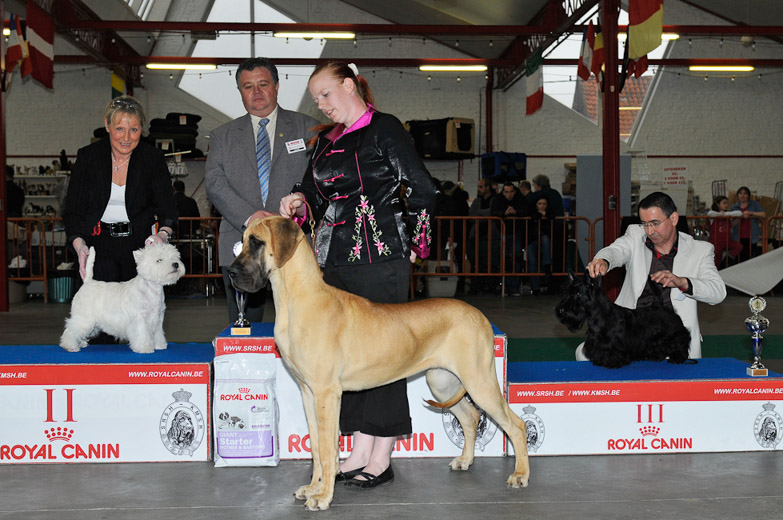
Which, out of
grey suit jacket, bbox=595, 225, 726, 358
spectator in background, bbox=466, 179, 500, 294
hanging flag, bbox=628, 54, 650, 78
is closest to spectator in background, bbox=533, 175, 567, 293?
spectator in background, bbox=466, 179, 500, 294

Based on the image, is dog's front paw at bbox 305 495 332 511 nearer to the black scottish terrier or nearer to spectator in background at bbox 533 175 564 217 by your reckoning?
the black scottish terrier

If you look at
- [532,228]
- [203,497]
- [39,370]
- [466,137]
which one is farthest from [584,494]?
[466,137]

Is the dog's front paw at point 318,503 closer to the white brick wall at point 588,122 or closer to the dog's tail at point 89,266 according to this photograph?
the dog's tail at point 89,266

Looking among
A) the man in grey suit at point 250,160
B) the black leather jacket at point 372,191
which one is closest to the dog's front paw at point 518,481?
the black leather jacket at point 372,191

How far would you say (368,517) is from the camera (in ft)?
9.62

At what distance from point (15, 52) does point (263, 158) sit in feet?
28.3

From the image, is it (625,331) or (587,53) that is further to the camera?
(587,53)

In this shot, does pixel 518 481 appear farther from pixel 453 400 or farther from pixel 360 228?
pixel 360 228

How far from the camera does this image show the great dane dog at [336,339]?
109 inches

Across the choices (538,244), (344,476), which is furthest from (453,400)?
(538,244)

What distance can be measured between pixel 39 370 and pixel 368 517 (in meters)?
1.87

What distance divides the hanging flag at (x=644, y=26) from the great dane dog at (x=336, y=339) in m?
6.65

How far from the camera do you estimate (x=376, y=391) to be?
10.9 ft

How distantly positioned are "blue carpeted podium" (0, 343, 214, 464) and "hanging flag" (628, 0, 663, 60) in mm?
7063
